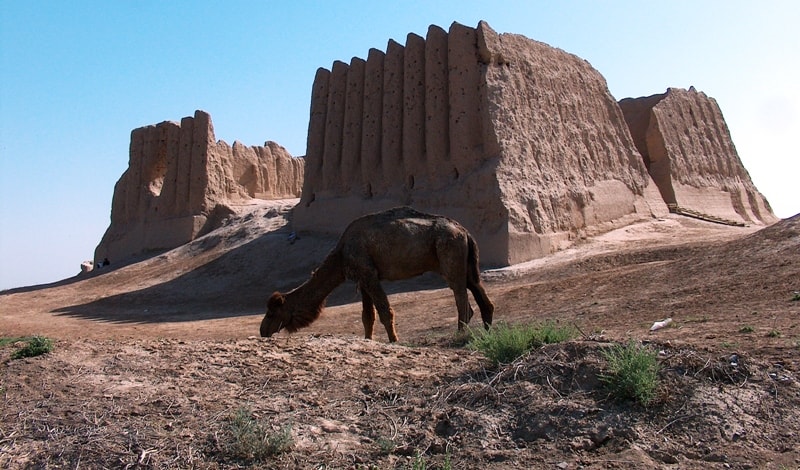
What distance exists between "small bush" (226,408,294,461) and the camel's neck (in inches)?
237

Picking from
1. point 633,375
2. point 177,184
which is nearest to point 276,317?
point 633,375

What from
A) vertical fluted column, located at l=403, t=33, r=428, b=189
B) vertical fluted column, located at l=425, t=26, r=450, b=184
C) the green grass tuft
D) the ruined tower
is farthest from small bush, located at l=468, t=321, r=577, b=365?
the ruined tower

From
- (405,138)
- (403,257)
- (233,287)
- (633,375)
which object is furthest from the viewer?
(233,287)

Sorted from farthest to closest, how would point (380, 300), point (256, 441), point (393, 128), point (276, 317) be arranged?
point (393, 128) < point (276, 317) < point (380, 300) < point (256, 441)

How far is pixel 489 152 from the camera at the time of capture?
18.8 m

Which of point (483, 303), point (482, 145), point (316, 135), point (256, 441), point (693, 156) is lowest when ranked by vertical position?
point (256, 441)

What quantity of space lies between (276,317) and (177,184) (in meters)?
20.0

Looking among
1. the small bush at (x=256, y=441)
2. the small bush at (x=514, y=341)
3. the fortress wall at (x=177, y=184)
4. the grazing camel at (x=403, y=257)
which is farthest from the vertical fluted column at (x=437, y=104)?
the small bush at (x=256, y=441)

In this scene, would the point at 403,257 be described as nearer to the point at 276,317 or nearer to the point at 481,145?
the point at 276,317

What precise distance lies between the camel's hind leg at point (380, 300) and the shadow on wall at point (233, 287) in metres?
7.04

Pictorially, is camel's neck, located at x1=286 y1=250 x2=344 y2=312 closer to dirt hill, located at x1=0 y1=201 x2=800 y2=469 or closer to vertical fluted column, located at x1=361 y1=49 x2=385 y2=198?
dirt hill, located at x1=0 y1=201 x2=800 y2=469

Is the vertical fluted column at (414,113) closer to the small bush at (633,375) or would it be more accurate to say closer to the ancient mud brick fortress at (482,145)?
the ancient mud brick fortress at (482,145)

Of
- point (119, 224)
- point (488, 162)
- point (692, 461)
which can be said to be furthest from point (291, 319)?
point (119, 224)

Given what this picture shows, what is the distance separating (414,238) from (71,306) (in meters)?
16.2
